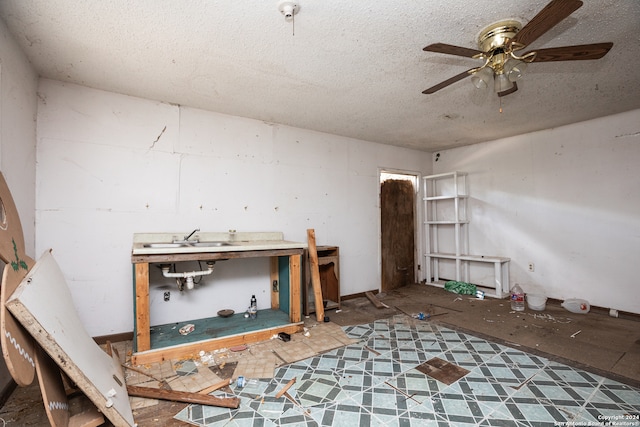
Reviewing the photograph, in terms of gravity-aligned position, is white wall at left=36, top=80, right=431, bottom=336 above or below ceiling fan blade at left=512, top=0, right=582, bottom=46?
below

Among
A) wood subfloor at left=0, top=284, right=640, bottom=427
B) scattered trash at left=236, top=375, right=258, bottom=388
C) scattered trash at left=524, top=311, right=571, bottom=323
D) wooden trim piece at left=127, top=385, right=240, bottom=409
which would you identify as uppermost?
wooden trim piece at left=127, top=385, right=240, bottom=409

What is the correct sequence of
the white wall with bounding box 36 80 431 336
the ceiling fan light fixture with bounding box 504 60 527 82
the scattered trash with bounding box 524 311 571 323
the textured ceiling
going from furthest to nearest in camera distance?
the scattered trash with bounding box 524 311 571 323 → the white wall with bounding box 36 80 431 336 → the ceiling fan light fixture with bounding box 504 60 527 82 → the textured ceiling

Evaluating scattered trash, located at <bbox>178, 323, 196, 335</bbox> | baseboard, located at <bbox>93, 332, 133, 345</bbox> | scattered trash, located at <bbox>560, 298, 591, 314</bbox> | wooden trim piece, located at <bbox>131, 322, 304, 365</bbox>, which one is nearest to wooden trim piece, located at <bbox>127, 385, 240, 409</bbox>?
wooden trim piece, located at <bbox>131, 322, 304, 365</bbox>

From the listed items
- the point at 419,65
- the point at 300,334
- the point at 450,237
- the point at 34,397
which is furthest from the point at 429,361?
the point at 450,237

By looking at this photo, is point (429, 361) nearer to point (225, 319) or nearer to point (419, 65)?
point (225, 319)

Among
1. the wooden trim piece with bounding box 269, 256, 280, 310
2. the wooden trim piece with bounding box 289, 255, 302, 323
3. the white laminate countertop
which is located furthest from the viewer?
the wooden trim piece with bounding box 269, 256, 280, 310

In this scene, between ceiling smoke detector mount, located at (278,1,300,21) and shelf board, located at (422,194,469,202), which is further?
shelf board, located at (422,194,469,202)

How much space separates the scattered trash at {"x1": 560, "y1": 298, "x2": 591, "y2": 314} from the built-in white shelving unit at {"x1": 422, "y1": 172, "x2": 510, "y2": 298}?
796 millimetres

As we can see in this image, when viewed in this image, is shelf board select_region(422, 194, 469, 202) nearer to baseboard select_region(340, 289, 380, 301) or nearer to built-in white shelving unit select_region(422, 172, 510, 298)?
built-in white shelving unit select_region(422, 172, 510, 298)

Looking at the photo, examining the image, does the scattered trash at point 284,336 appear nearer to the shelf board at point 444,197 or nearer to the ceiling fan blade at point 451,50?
the ceiling fan blade at point 451,50

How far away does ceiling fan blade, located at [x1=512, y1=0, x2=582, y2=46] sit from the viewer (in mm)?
1315

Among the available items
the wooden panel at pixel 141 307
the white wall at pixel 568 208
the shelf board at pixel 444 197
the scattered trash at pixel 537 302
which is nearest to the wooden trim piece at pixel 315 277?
the wooden panel at pixel 141 307

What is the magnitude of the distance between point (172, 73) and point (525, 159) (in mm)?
4762

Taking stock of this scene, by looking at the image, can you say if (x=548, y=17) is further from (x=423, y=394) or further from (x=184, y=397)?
(x=184, y=397)
